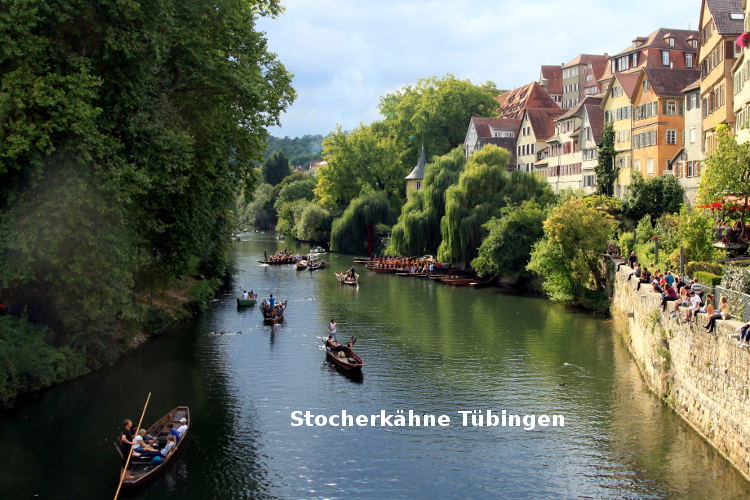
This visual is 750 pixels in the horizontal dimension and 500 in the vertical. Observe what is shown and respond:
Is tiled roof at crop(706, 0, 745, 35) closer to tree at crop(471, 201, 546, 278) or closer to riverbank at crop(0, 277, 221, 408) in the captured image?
tree at crop(471, 201, 546, 278)

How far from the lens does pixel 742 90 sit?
34906 mm

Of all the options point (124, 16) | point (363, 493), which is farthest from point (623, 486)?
point (124, 16)

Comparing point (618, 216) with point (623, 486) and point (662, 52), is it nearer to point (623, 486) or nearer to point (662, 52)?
point (623, 486)

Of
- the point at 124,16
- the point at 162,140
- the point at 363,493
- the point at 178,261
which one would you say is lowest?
the point at 363,493

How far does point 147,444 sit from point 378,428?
21.2ft

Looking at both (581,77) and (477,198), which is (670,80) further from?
(581,77)

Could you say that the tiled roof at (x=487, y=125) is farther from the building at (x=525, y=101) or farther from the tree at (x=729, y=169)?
the tree at (x=729, y=169)

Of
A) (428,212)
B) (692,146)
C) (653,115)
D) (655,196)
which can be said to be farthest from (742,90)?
(428,212)

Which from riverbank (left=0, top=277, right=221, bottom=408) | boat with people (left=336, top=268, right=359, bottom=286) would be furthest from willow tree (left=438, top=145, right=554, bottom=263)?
riverbank (left=0, top=277, right=221, bottom=408)

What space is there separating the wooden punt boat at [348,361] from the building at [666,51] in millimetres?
71103

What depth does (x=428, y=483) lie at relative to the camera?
63.5 ft

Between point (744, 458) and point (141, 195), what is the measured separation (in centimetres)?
1929

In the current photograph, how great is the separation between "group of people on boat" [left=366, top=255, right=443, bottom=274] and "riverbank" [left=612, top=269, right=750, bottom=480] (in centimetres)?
3224

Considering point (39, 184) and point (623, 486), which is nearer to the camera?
point (623, 486)
